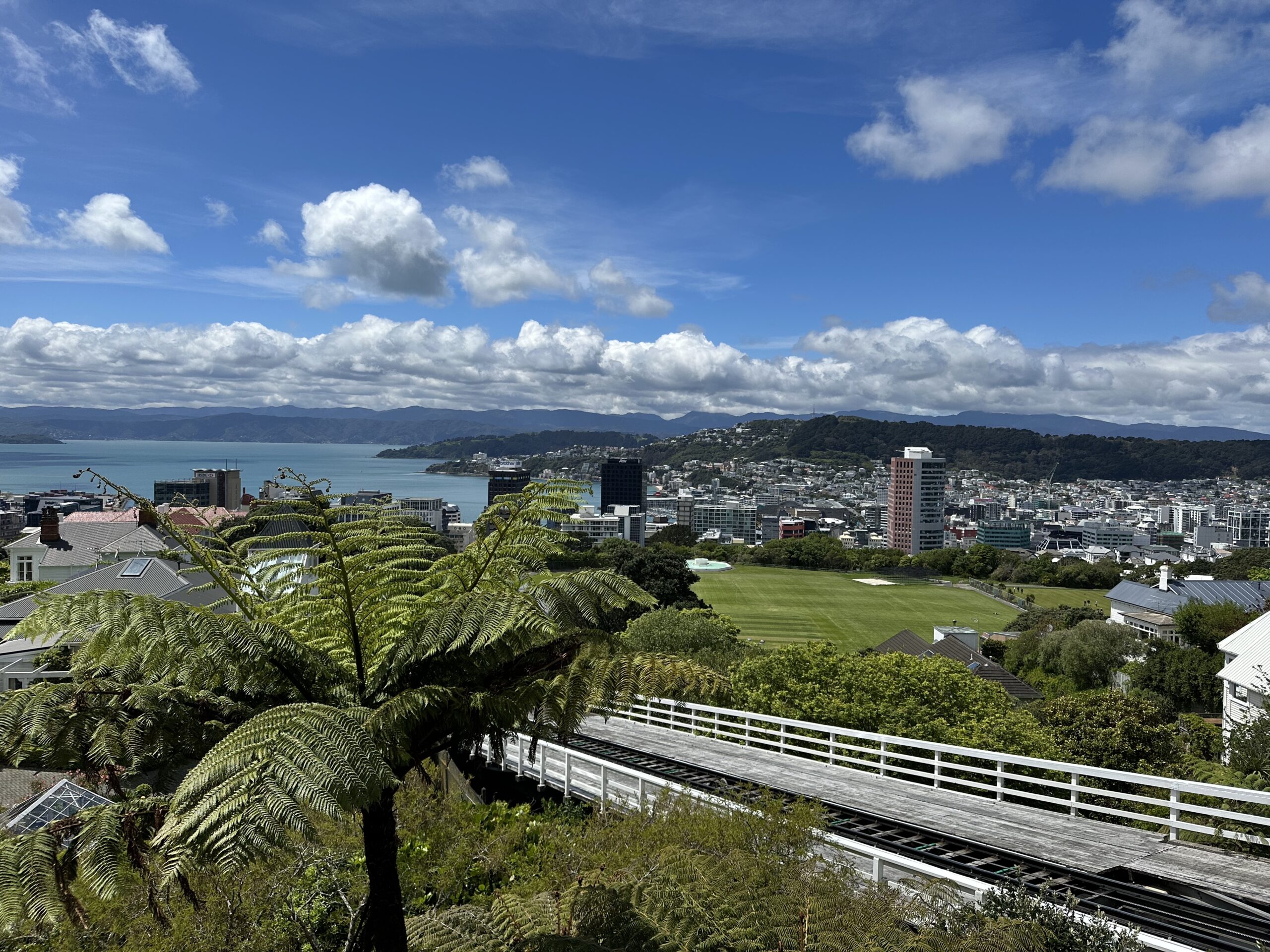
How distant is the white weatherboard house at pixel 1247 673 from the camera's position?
22.7 meters

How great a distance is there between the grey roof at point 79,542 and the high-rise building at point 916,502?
180 metres

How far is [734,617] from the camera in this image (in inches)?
2576

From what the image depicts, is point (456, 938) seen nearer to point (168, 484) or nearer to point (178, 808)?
point (178, 808)

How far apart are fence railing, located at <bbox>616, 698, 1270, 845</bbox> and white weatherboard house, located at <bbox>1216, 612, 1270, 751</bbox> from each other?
796 centimetres

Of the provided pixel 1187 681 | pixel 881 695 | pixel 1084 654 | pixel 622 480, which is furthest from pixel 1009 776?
pixel 622 480

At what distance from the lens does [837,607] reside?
75.2 metres

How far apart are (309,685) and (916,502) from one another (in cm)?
20152

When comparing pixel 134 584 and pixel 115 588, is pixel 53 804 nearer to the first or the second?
pixel 115 588

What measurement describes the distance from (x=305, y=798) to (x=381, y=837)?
1.25 m

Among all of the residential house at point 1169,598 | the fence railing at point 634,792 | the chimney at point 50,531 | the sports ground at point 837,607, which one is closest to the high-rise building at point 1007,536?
the sports ground at point 837,607

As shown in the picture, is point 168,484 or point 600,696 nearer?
point 600,696

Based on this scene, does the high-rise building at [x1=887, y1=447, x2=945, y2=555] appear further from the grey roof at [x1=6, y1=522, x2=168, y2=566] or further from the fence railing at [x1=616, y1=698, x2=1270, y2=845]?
the fence railing at [x1=616, y1=698, x2=1270, y2=845]

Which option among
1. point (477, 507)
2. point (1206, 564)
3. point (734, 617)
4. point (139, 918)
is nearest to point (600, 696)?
point (139, 918)

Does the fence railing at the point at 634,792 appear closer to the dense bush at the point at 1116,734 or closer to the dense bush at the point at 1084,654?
the dense bush at the point at 1116,734
